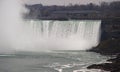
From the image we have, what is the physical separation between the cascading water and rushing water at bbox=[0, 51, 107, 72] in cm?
961

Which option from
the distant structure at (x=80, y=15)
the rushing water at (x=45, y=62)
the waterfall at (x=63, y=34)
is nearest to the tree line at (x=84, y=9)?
the distant structure at (x=80, y=15)

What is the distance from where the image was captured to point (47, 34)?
58.3 meters

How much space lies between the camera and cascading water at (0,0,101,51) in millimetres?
54312

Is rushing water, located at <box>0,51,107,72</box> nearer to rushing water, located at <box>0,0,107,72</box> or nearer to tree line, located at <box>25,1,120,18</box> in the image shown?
rushing water, located at <box>0,0,107,72</box>

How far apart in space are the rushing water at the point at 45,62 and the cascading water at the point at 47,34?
31.5 ft

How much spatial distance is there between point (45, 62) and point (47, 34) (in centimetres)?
1963

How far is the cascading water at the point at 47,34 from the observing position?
54312 millimetres

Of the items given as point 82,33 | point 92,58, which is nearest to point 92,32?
point 82,33

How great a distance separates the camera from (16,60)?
133 feet

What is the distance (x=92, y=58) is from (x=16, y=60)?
23.4ft

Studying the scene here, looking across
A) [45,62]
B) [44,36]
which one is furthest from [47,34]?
[45,62]

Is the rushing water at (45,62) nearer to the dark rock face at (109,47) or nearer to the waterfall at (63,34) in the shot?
the dark rock face at (109,47)

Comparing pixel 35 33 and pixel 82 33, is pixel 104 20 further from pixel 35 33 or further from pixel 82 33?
pixel 35 33

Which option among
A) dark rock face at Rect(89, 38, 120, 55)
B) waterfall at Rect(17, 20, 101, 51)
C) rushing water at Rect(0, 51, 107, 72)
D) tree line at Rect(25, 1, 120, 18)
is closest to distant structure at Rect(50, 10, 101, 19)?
tree line at Rect(25, 1, 120, 18)
